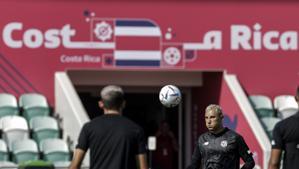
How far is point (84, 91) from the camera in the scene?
766 inches

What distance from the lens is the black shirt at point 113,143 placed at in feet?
23.5

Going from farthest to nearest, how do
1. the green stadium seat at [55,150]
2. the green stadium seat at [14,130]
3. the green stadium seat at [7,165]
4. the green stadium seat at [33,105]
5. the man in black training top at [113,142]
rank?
the green stadium seat at [33,105] → the green stadium seat at [14,130] → the green stadium seat at [55,150] → the green stadium seat at [7,165] → the man in black training top at [113,142]

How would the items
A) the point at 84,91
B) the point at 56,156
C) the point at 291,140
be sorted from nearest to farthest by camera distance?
the point at 291,140, the point at 56,156, the point at 84,91

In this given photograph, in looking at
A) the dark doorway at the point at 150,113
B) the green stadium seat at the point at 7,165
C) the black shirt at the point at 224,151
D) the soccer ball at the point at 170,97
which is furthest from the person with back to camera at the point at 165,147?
the black shirt at the point at 224,151

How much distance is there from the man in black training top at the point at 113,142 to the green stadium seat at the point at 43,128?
9593mm

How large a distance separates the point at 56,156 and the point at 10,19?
3.52 metres

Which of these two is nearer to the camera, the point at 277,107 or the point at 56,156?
the point at 56,156

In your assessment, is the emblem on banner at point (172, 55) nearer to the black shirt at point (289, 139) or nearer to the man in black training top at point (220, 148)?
the black shirt at point (289, 139)

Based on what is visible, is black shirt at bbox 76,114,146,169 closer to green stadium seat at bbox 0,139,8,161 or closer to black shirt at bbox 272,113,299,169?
black shirt at bbox 272,113,299,169

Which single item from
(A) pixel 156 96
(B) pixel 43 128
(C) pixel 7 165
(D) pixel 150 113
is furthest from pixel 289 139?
(D) pixel 150 113

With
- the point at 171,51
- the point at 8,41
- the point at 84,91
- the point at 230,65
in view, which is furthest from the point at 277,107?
the point at 8,41

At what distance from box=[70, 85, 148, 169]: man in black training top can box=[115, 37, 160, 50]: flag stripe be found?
1126 cm

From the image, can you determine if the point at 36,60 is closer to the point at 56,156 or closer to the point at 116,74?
the point at 116,74

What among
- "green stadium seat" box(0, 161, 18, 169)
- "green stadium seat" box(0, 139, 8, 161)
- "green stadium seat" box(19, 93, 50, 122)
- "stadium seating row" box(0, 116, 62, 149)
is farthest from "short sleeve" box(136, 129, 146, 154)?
"green stadium seat" box(19, 93, 50, 122)
